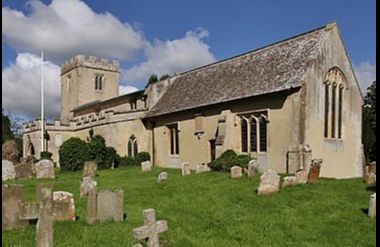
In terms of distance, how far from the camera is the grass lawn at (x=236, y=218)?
27.7ft

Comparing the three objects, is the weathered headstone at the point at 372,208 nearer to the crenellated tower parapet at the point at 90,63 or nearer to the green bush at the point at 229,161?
the green bush at the point at 229,161

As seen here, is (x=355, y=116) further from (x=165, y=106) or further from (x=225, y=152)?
(x=165, y=106)

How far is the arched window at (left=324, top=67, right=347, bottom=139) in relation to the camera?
23562 millimetres

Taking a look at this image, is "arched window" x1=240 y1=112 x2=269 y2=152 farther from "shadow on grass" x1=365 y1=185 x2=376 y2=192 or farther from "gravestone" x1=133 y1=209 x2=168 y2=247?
"gravestone" x1=133 y1=209 x2=168 y2=247

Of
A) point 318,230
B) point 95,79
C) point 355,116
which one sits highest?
point 95,79

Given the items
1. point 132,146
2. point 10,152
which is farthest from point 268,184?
point 10,152

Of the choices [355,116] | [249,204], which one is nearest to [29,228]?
[249,204]

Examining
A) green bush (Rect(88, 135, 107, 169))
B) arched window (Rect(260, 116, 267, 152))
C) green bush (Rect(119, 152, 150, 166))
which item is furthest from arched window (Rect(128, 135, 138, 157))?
arched window (Rect(260, 116, 267, 152))

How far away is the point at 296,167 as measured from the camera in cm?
2111

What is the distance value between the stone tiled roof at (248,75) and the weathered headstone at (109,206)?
46.1ft

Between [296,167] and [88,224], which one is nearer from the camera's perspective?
[88,224]

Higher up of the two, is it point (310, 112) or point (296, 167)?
point (310, 112)

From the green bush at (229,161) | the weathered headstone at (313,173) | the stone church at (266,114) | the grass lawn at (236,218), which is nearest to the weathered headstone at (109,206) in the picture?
the grass lawn at (236,218)

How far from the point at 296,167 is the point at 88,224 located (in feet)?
45.7
